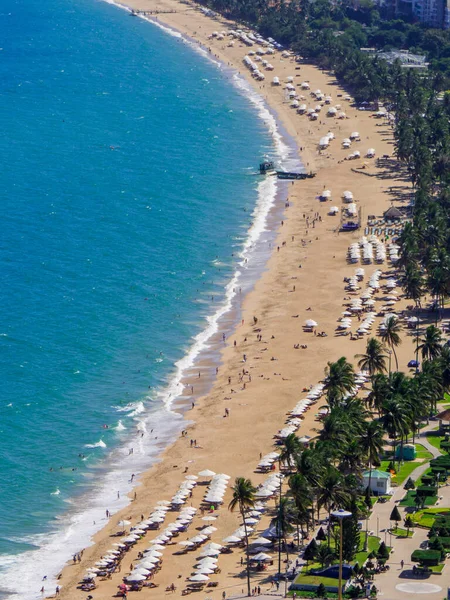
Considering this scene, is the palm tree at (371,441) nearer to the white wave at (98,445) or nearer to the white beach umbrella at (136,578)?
the white beach umbrella at (136,578)

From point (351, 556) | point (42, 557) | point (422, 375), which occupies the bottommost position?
point (42, 557)

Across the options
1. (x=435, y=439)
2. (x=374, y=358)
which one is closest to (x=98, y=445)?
(x=374, y=358)

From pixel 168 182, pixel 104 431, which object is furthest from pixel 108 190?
pixel 104 431

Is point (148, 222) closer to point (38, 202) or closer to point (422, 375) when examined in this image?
point (38, 202)

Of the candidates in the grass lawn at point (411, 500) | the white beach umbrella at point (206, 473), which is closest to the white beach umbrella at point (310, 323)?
the white beach umbrella at point (206, 473)

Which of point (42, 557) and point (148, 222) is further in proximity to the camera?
point (148, 222)

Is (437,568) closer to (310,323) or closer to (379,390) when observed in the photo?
(379,390)
